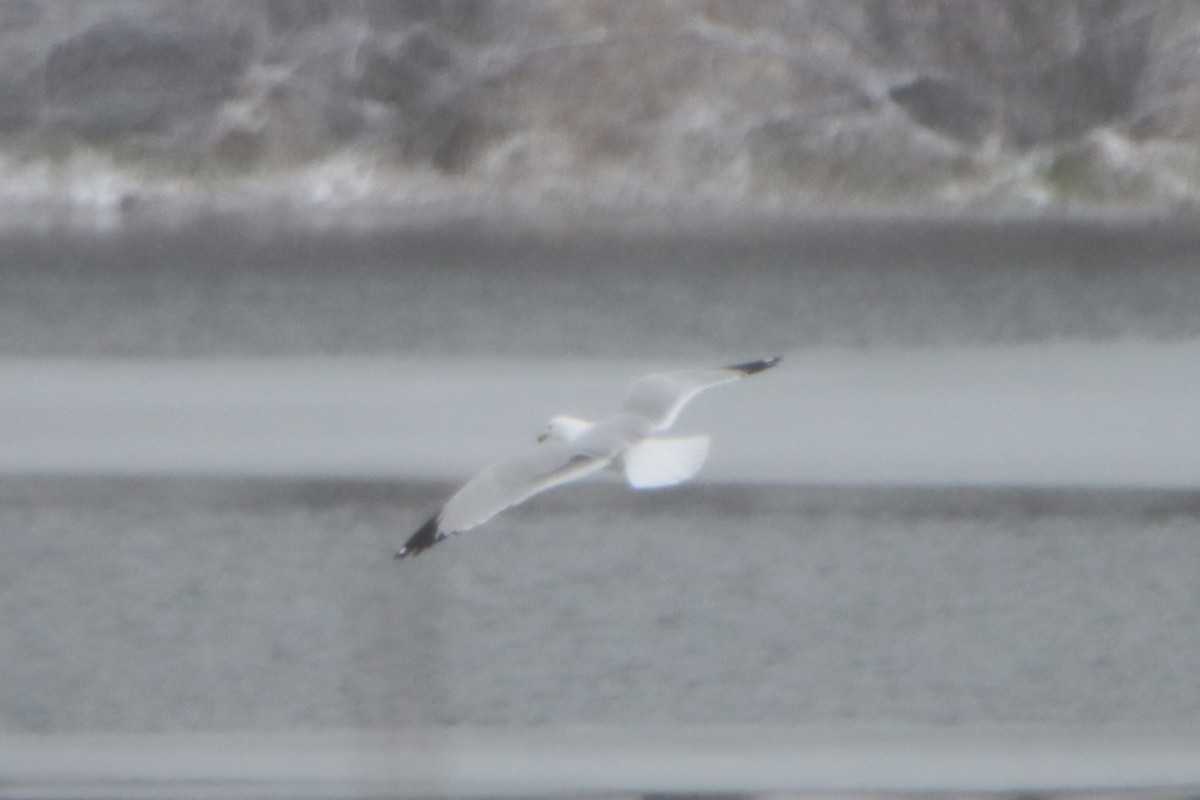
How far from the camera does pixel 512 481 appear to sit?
1865mm

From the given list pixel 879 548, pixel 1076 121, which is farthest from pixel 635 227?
pixel 879 548

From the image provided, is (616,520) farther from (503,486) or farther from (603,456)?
(503,486)

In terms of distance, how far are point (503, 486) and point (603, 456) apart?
16cm

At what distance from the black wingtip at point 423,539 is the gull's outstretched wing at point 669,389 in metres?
0.57

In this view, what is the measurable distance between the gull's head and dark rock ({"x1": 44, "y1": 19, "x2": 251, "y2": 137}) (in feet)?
52.6

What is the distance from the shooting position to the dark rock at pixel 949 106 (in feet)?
55.4

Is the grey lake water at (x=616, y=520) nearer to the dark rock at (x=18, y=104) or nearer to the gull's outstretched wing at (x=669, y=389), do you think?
the gull's outstretched wing at (x=669, y=389)

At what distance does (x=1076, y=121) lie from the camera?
→ 16.6 metres

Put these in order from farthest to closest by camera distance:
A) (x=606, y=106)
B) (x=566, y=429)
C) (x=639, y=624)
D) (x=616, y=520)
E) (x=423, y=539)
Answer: (x=606, y=106)
(x=616, y=520)
(x=639, y=624)
(x=566, y=429)
(x=423, y=539)

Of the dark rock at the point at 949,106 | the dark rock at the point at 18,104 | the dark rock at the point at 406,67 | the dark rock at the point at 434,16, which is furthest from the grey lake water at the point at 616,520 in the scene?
the dark rock at the point at 434,16

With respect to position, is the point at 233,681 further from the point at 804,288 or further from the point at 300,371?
the point at 804,288

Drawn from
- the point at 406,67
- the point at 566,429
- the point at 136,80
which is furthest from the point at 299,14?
the point at 566,429

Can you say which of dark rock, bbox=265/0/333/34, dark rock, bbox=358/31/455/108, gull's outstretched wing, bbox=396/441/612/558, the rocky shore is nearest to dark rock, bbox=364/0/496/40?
the rocky shore

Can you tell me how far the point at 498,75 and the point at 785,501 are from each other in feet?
53.0
